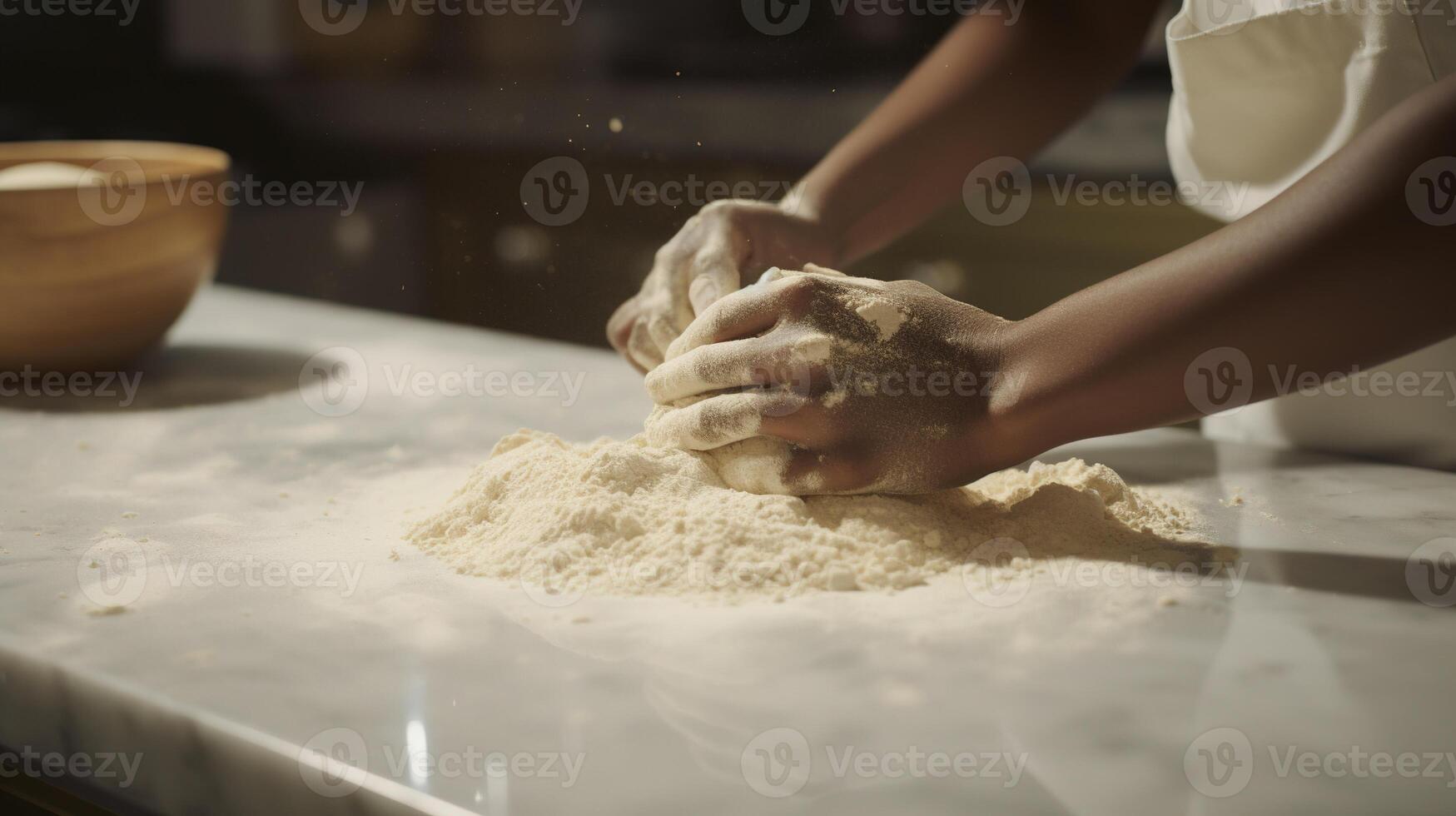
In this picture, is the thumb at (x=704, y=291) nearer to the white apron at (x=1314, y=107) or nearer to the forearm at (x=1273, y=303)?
the forearm at (x=1273, y=303)

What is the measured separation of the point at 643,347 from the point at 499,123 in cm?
141

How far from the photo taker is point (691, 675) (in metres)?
0.63

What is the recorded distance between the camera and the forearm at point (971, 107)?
1160 mm

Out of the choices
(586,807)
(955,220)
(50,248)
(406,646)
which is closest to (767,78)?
(955,220)

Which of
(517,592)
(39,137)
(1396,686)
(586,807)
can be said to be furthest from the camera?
(39,137)

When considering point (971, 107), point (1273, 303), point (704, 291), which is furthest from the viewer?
point (971, 107)

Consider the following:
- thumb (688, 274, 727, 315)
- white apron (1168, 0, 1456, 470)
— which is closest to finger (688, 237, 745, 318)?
thumb (688, 274, 727, 315)

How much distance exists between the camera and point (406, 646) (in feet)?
2.18

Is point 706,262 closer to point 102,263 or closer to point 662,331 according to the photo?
point 662,331

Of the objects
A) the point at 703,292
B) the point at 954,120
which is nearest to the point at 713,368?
the point at 703,292

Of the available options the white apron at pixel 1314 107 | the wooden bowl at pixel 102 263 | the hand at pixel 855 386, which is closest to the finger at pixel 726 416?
the hand at pixel 855 386

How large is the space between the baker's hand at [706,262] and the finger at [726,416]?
19 cm

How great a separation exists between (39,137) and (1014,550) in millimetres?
2571

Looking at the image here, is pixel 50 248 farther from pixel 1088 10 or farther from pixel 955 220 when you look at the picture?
pixel 955 220
